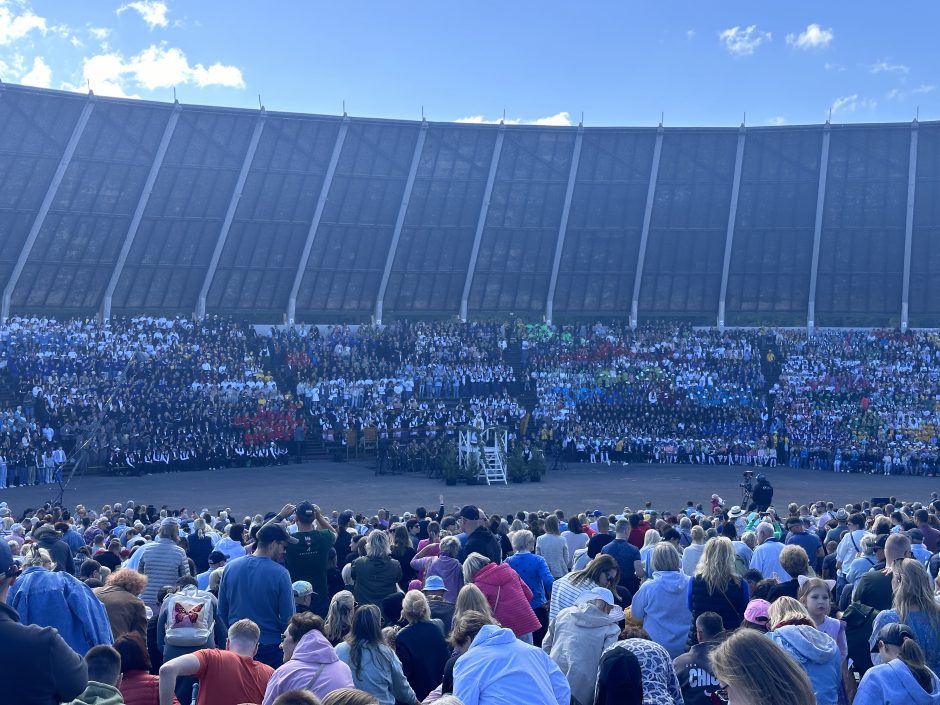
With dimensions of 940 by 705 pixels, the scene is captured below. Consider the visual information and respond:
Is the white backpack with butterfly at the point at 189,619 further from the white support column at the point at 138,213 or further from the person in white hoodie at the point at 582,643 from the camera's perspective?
the white support column at the point at 138,213

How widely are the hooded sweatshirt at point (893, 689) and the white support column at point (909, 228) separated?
139 ft

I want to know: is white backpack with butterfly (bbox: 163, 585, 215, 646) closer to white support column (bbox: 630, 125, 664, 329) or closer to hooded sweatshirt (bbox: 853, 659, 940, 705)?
hooded sweatshirt (bbox: 853, 659, 940, 705)

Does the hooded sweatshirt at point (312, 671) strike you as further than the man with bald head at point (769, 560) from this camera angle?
No

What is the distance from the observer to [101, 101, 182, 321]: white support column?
135 ft

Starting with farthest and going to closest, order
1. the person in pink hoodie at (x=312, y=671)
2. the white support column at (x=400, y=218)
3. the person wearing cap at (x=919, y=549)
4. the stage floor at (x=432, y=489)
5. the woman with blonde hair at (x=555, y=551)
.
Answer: the white support column at (x=400, y=218), the stage floor at (x=432, y=489), the woman with blonde hair at (x=555, y=551), the person wearing cap at (x=919, y=549), the person in pink hoodie at (x=312, y=671)

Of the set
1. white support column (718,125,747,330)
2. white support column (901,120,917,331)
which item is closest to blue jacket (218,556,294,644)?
white support column (718,125,747,330)

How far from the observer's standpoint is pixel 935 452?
107ft

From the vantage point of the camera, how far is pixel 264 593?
22.8 ft

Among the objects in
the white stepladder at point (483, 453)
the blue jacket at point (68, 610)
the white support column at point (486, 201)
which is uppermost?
the white support column at point (486, 201)

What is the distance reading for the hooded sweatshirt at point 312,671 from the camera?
16.7 feet

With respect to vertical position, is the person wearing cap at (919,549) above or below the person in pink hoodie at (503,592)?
above

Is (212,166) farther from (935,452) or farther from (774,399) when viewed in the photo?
(935,452)

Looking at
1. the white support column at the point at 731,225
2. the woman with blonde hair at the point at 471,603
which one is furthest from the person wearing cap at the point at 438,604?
the white support column at the point at 731,225

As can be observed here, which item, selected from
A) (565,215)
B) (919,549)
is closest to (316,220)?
(565,215)
